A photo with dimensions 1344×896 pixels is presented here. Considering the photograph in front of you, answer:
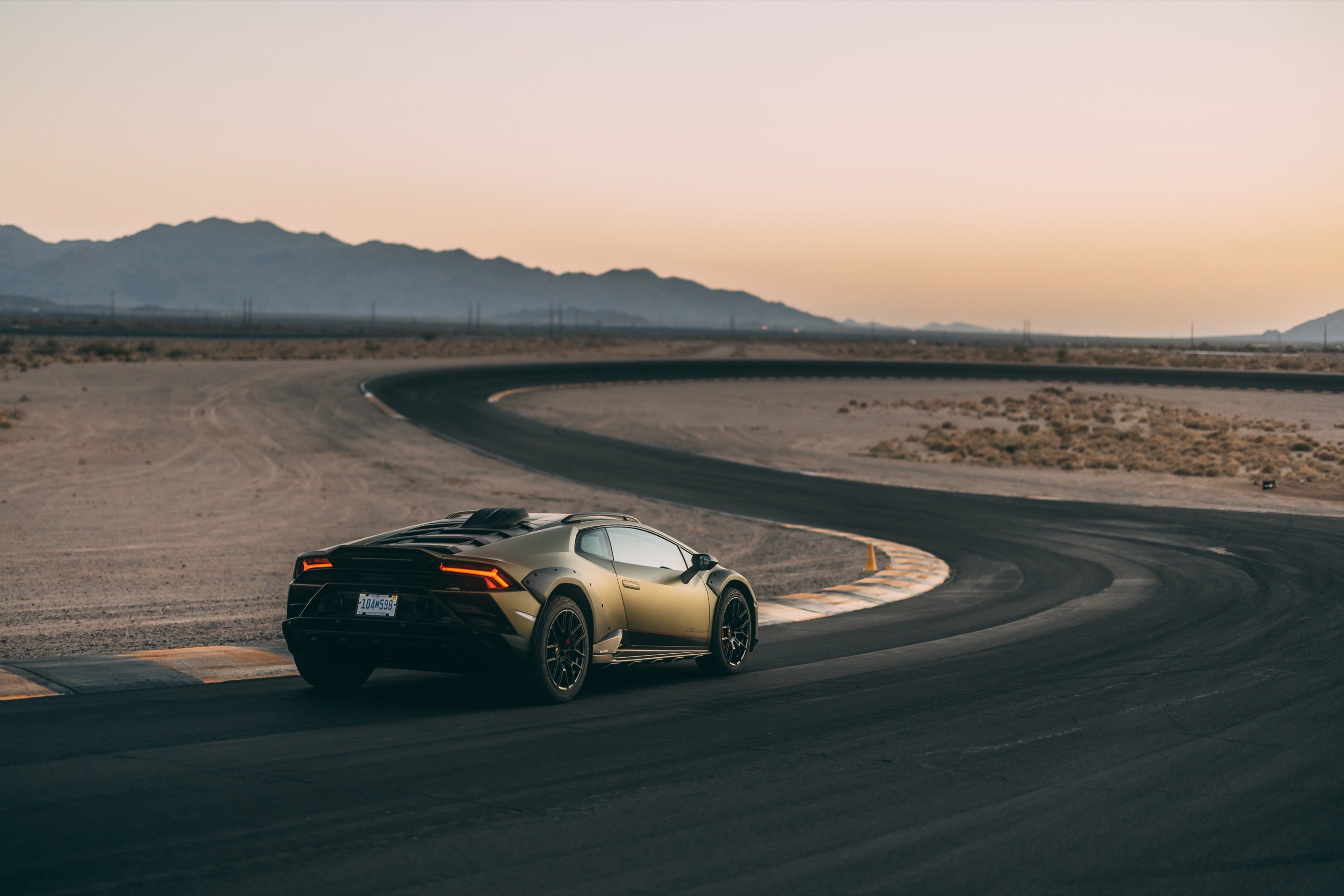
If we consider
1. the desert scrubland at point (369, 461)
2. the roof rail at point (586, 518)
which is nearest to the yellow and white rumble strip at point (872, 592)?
the desert scrubland at point (369, 461)

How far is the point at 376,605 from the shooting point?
28.0 feet

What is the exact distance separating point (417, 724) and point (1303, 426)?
53.8m

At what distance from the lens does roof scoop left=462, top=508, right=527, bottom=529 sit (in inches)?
364

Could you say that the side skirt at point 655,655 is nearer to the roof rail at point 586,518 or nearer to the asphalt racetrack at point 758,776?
the asphalt racetrack at point 758,776

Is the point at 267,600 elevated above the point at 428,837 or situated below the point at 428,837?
below

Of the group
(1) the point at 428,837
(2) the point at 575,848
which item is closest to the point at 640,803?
(2) the point at 575,848

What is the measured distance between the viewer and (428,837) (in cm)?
558

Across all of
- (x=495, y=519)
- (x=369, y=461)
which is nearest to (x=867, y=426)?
(x=369, y=461)

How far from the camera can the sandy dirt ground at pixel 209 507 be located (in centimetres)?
1395

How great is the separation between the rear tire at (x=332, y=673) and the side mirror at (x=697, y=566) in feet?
9.16

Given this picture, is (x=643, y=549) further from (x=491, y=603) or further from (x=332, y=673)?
(x=332, y=673)

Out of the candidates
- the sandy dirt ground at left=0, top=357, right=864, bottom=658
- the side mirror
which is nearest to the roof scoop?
the side mirror

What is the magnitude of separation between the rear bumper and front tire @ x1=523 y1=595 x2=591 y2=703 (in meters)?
0.18

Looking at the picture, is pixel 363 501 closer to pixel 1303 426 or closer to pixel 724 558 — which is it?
pixel 724 558
